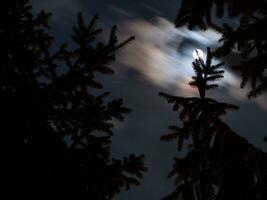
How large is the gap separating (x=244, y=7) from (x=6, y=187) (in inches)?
166

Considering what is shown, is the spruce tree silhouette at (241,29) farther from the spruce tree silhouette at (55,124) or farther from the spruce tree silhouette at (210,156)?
the spruce tree silhouette at (55,124)

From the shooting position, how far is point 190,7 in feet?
11.6

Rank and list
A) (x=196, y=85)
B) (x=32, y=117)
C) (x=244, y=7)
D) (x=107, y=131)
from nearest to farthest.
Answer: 1. (x=244, y=7)
2. (x=196, y=85)
3. (x=32, y=117)
4. (x=107, y=131)

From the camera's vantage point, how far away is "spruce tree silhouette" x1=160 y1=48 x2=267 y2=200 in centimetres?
406

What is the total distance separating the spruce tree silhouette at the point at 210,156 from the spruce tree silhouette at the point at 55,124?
1.80 metres

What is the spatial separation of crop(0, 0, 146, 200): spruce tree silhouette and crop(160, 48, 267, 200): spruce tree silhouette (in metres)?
1.80

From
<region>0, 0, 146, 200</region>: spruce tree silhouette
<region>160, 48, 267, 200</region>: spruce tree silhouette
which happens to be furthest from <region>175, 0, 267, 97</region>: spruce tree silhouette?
<region>0, 0, 146, 200</region>: spruce tree silhouette

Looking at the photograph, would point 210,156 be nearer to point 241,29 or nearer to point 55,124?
point 241,29

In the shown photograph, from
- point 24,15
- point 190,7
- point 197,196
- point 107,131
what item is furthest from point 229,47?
point 24,15

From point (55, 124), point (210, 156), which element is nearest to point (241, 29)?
point (210, 156)

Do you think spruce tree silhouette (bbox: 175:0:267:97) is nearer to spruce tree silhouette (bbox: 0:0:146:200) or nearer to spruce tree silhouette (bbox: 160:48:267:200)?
spruce tree silhouette (bbox: 160:48:267:200)

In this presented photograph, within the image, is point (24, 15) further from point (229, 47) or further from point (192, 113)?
point (229, 47)

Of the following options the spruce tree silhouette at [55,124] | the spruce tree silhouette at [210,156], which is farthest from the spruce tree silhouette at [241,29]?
the spruce tree silhouette at [55,124]

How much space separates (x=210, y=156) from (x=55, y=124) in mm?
3499
